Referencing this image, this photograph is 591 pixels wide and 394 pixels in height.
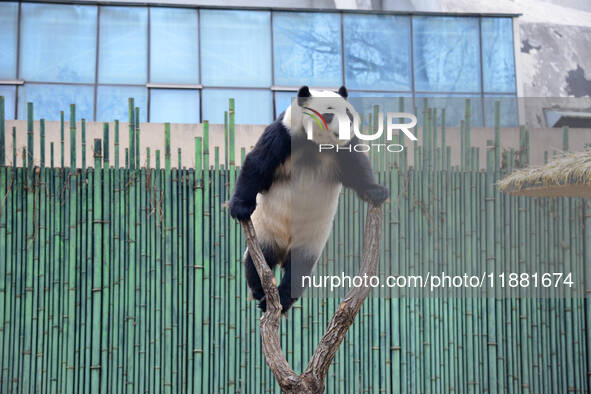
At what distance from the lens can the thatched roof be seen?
11.0 ft

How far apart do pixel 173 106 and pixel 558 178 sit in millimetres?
4002

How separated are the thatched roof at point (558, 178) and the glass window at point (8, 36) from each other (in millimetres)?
4933

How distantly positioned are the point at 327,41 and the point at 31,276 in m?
3.83

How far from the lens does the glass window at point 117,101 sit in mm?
6250

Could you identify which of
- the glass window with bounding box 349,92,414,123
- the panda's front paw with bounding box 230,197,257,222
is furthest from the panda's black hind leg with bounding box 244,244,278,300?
the glass window with bounding box 349,92,414,123

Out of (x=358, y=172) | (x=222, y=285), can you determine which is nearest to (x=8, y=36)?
(x=222, y=285)

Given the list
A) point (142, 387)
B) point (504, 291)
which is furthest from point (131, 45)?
point (504, 291)

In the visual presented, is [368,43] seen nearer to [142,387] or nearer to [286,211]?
[142,387]

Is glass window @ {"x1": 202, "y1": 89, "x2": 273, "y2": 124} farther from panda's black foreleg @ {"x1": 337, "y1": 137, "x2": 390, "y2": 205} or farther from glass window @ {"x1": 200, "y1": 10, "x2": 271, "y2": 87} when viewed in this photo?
panda's black foreleg @ {"x1": 337, "y1": 137, "x2": 390, "y2": 205}

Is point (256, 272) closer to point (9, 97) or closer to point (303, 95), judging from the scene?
point (303, 95)

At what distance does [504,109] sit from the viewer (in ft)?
20.7

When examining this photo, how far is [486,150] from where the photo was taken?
4535mm

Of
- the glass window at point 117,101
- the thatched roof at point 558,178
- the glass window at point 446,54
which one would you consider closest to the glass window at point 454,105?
the glass window at point 446,54

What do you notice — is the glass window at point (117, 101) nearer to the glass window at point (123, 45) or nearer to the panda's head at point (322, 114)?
the glass window at point (123, 45)
